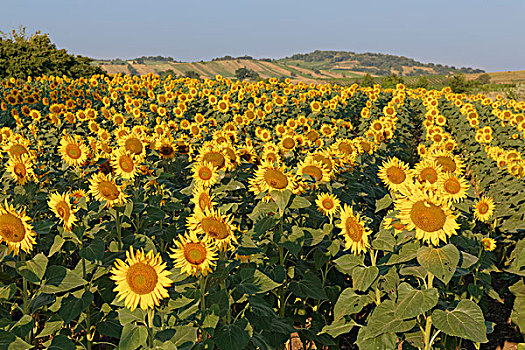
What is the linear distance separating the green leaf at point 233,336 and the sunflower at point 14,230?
1625 millimetres

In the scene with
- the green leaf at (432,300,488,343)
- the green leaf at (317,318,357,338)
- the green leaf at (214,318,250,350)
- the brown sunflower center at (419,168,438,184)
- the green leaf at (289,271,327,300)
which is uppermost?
the brown sunflower center at (419,168,438,184)

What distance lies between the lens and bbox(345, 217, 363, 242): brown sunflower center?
12.5 feet

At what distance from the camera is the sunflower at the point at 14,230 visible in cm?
313

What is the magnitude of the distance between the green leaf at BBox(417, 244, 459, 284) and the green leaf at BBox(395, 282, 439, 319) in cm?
23

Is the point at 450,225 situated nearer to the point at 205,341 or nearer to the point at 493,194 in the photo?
the point at 205,341

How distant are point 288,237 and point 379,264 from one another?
872 millimetres

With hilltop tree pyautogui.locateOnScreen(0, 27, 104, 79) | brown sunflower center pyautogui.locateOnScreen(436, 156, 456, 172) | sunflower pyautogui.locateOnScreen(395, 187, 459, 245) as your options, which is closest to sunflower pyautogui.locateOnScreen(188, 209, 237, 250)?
sunflower pyautogui.locateOnScreen(395, 187, 459, 245)

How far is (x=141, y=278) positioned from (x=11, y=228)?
1.22 m

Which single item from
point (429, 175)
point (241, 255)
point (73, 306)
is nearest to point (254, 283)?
point (241, 255)

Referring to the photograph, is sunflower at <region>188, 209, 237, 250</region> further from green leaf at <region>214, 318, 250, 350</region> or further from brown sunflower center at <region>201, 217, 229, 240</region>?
green leaf at <region>214, 318, 250, 350</region>

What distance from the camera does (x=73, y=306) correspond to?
11.3ft

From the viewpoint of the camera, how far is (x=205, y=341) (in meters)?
2.94

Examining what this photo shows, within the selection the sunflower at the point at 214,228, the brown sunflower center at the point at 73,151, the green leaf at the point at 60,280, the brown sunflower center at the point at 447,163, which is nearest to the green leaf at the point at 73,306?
the green leaf at the point at 60,280

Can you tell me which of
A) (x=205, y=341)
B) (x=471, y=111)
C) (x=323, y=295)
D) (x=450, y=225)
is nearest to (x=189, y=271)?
(x=205, y=341)
